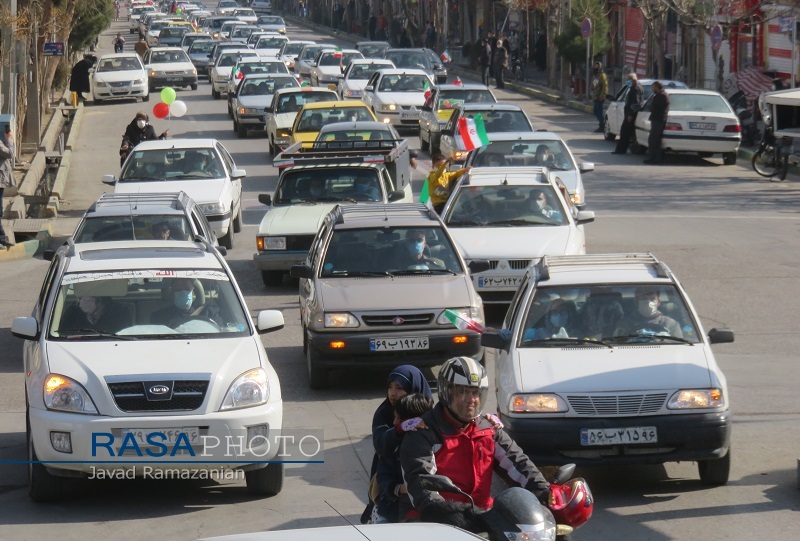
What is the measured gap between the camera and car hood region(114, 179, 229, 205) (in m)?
20.4

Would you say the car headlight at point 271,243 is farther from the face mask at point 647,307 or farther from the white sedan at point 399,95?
the white sedan at point 399,95

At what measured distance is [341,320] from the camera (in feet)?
41.0

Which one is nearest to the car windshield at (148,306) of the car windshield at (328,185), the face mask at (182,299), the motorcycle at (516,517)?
the face mask at (182,299)

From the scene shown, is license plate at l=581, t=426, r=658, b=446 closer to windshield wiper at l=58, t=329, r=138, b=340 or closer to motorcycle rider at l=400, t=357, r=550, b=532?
motorcycle rider at l=400, t=357, r=550, b=532

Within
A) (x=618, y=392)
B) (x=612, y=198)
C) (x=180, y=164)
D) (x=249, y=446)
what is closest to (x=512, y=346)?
(x=618, y=392)

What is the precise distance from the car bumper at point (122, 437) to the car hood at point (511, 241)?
22.7 ft

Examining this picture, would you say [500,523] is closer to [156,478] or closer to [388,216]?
[156,478]

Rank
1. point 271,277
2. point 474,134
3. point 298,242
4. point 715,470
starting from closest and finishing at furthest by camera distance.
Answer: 1. point 715,470
2. point 298,242
3. point 271,277
4. point 474,134

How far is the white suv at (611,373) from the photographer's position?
894 cm

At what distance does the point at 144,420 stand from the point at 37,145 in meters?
27.5

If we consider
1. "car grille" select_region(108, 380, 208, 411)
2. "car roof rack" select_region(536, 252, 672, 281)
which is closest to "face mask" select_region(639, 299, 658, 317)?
"car roof rack" select_region(536, 252, 672, 281)

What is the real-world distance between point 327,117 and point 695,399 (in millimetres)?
20770

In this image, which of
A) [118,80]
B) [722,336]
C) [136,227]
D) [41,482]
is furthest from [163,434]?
[118,80]

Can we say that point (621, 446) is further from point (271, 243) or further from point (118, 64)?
point (118, 64)
